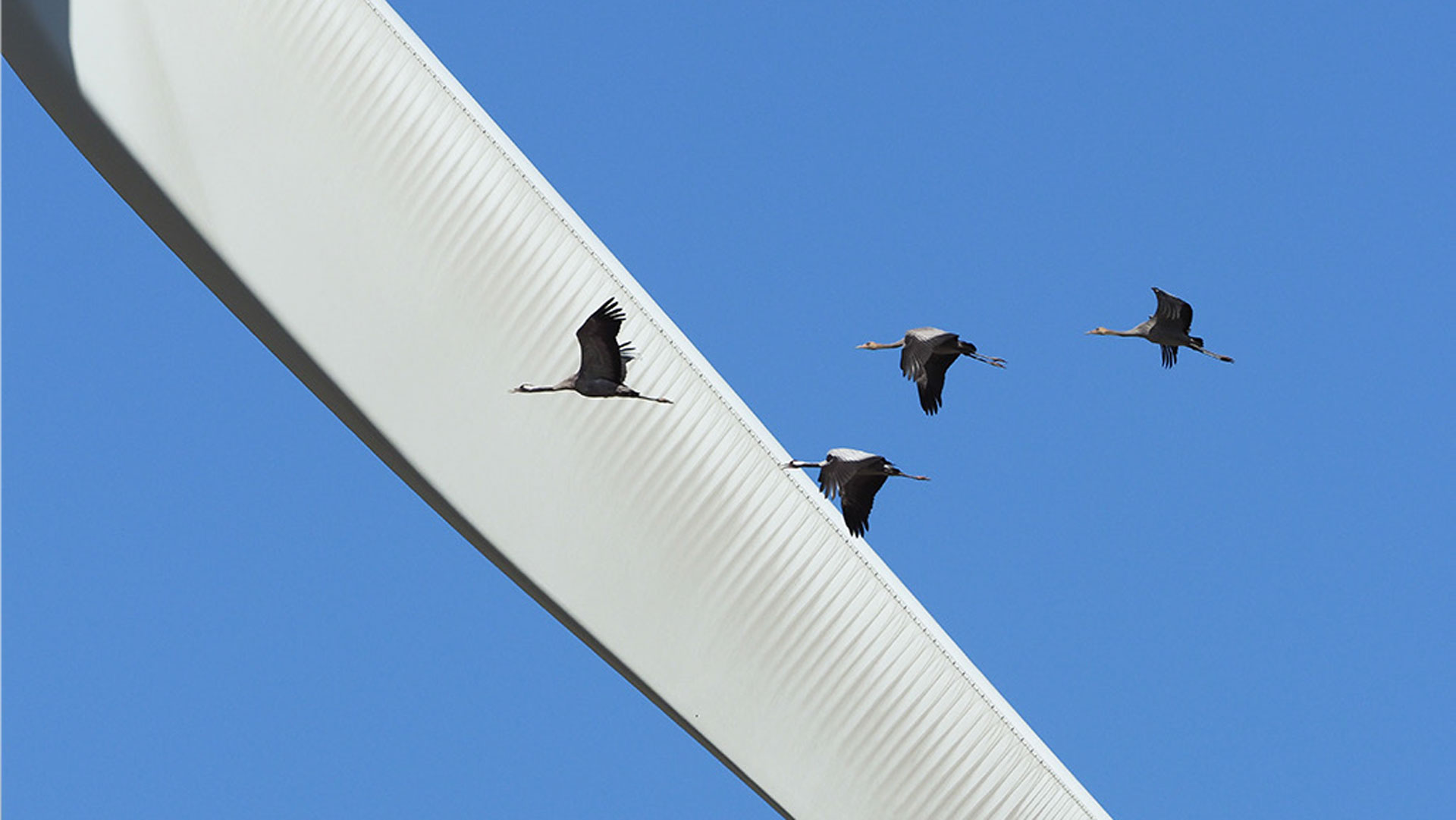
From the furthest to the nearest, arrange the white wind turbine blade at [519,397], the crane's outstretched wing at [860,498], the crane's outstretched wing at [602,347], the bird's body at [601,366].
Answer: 1. the white wind turbine blade at [519,397]
2. the crane's outstretched wing at [860,498]
3. the bird's body at [601,366]
4. the crane's outstretched wing at [602,347]

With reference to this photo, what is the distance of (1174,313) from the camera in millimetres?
21328

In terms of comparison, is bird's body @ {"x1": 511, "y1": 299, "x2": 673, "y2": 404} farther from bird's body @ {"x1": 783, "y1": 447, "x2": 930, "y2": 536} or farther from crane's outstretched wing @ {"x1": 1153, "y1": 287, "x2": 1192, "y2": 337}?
crane's outstretched wing @ {"x1": 1153, "y1": 287, "x2": 1192, "y2": 337}

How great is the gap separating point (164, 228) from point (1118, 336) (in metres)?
11.6

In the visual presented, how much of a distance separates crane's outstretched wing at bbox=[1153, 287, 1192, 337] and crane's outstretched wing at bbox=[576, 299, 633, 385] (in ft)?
16.1

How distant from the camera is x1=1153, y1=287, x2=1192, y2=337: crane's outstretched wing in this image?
69.7ft

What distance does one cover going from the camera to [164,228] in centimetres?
2784

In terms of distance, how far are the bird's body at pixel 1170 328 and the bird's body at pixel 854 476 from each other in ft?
10.0

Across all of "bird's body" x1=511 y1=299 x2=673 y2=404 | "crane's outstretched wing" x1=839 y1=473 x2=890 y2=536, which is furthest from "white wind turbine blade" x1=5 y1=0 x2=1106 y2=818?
"crane's outstretched wing" x1=839 y1=473 x2=890 y2=536

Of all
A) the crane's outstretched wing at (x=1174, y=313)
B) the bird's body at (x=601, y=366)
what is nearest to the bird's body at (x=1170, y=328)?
the crane's outstretched wing at (x=1174, y=313)

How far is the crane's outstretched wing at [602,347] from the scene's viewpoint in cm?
1914

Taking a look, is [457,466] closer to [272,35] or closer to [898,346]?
[272,35]

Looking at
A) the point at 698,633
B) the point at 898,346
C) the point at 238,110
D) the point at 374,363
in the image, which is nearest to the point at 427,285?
the point at 374,363

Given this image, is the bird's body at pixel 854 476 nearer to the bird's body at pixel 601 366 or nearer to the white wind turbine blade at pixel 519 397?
the bird's body at pixel 601 366

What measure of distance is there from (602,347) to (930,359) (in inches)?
113
